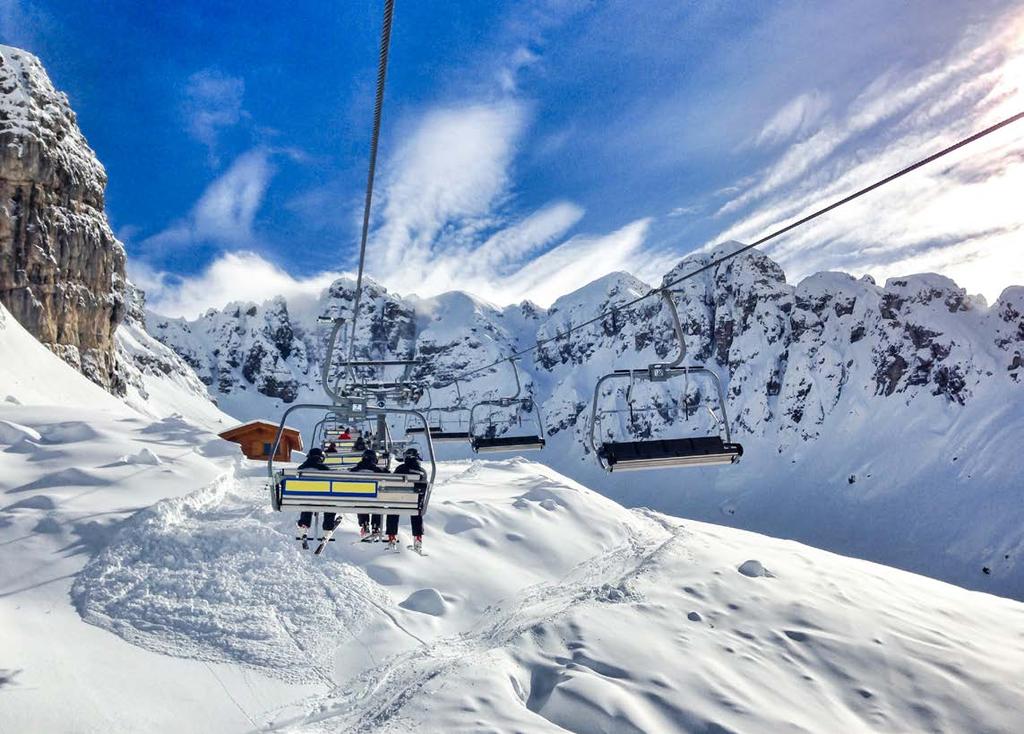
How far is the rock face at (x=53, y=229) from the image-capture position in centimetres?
4950

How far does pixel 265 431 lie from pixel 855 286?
114m

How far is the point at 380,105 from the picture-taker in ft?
15.5

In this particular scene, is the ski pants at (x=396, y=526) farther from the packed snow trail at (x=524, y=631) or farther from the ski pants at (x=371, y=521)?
the packed snow trail at (x=524, y=631)

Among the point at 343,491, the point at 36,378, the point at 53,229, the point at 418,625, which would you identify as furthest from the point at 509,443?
the point at 53,229

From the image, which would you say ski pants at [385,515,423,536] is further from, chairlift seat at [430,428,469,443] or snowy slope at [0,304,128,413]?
snowy slope at [0,304,128,413]

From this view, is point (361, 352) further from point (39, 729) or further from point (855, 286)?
point (39, 729)

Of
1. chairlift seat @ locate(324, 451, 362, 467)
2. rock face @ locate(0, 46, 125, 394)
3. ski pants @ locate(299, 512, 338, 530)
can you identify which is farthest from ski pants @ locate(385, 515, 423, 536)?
rock face @ locate(0, 46, 125, 394)

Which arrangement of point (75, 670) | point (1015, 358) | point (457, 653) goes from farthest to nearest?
point (1015, 358), point (457, 653), point (75, 670)

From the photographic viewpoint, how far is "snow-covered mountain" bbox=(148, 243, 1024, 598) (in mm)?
86000

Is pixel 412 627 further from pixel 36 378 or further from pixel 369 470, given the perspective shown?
pixel 36 378

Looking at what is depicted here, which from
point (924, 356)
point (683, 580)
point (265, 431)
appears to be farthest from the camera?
point (924, 356)

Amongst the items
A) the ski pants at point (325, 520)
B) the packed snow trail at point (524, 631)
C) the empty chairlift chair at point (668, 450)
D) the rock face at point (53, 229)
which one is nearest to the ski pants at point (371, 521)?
the ski pants at point (325, 520)

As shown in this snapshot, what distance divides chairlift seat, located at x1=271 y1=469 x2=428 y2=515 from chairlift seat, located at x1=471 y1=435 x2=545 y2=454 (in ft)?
20.5

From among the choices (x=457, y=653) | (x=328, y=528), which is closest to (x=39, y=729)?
(x=328, y=528)
